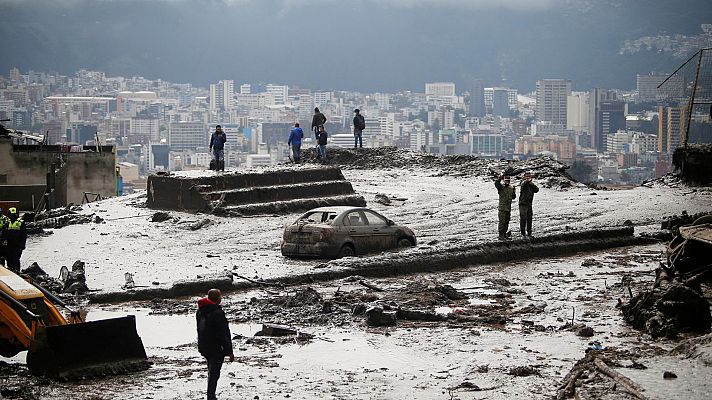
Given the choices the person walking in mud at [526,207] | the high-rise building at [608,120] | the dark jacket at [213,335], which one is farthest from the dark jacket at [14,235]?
the high-rise building at [608,120]

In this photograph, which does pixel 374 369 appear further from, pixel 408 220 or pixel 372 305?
pixel 408 220

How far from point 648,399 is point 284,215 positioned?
72.8 feet

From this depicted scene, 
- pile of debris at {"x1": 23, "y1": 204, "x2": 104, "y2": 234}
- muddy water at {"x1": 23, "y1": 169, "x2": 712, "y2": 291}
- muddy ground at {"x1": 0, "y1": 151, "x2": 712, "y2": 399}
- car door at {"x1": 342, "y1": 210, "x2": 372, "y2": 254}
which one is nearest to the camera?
muddy ground at {"x1": 0, "y1": 151, "x2": 712, "y2": 399}

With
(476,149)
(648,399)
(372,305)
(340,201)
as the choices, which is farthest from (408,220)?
(476,149)

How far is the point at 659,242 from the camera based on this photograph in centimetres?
2842

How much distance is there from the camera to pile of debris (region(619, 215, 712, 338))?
54.0 feet

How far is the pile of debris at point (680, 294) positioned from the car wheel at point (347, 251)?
742cm

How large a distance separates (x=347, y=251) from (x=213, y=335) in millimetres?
12737

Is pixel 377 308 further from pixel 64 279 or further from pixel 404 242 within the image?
pixel 404 242

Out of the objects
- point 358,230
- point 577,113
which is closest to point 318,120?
point 358,230

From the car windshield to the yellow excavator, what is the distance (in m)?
10.6

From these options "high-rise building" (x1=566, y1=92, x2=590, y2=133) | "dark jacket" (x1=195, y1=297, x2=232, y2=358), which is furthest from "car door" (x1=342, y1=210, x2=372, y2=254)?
"high-rise building" (x1=566, y1=92, x2=590, y2=133)

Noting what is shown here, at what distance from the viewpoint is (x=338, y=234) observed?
82.8 feet

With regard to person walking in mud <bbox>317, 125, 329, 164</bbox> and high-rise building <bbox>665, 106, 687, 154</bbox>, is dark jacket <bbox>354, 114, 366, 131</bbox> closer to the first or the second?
person walking in mud <bbox>317, 125, 329, 164</bbox>
